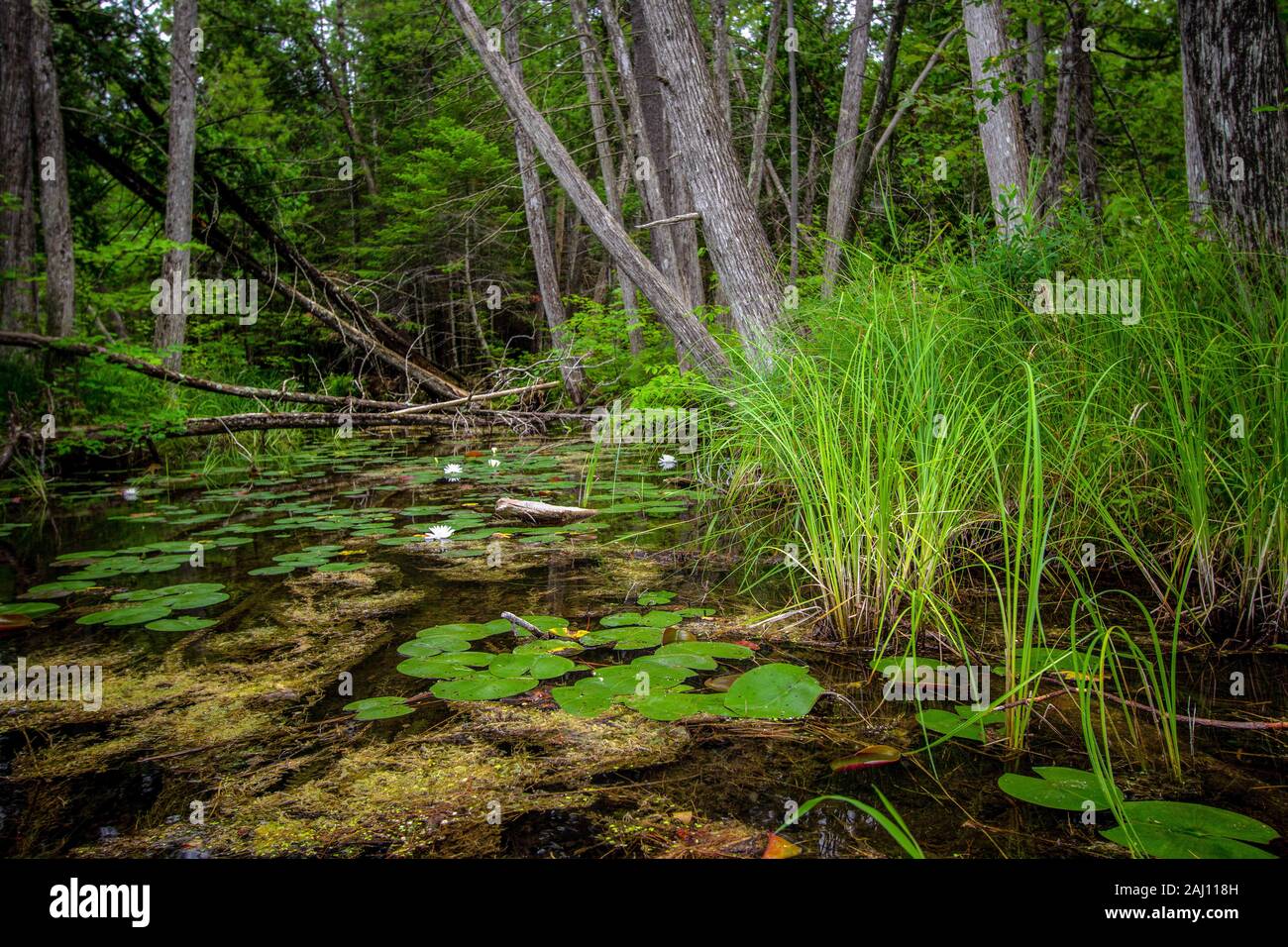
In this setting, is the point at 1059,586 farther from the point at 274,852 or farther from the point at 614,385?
the point at 614,385

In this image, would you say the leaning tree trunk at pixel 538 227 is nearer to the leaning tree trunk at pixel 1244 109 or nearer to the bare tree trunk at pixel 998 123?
the bare tree trunk at pixel 998 123

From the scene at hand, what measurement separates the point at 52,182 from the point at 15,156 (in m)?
0.29

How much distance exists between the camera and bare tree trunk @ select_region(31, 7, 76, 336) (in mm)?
6152

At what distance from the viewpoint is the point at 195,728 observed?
1666mm

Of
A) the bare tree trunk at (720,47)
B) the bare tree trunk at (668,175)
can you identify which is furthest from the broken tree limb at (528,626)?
the bare tree trunk at (720,47)

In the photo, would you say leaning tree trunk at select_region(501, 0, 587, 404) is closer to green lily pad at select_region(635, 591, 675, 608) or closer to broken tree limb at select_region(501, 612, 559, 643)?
green lily pad at select_region(635, 591, 675, 608)

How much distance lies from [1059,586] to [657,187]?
6.12 meters

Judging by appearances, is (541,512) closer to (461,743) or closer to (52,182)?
(461,743)

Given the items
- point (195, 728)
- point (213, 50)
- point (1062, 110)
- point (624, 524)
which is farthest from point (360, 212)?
point (195, 728)

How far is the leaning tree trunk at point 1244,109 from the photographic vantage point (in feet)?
10.6

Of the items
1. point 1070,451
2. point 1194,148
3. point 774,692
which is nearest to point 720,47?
point 1194,148

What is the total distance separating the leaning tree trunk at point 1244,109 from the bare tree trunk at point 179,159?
7.99m
